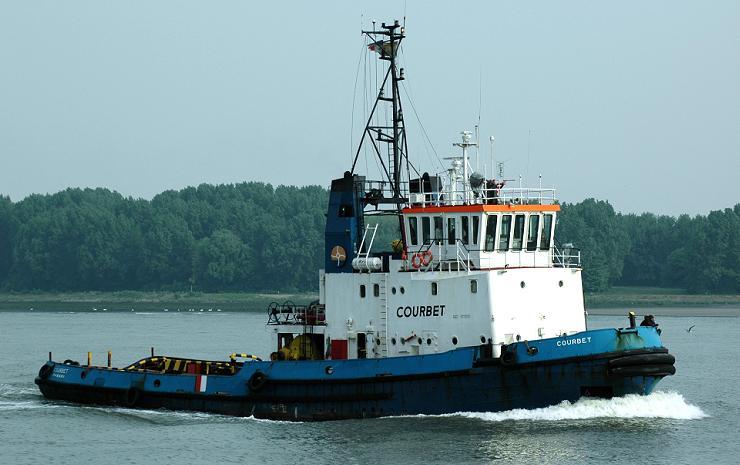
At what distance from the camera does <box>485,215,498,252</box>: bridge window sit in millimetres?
26984

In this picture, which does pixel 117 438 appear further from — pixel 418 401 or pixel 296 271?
pixel 296 271

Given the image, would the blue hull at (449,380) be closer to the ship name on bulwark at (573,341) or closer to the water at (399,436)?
the ship name on bulwark at (573,341)

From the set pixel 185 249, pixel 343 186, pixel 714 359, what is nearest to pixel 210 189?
pixel 185 249

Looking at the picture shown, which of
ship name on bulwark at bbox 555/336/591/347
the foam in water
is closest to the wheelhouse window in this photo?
ship name on bulwark at bbox 555/336/591/347

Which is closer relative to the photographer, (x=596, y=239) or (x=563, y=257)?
(x=563, y=257)

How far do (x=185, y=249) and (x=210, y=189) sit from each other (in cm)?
1981

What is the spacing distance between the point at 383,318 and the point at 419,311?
0.94m

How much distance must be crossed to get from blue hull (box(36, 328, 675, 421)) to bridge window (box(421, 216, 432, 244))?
281 centimetres

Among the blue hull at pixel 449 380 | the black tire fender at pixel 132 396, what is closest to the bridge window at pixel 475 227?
the blue hull at pixel 449 380

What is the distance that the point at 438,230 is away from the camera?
2744 centimetres

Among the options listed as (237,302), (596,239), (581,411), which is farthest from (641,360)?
(237,302)

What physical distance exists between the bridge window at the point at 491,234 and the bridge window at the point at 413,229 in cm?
164

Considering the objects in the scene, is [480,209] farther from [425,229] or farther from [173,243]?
[173,243]

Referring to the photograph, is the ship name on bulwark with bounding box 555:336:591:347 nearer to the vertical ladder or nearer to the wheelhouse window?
the wheelhouse window
